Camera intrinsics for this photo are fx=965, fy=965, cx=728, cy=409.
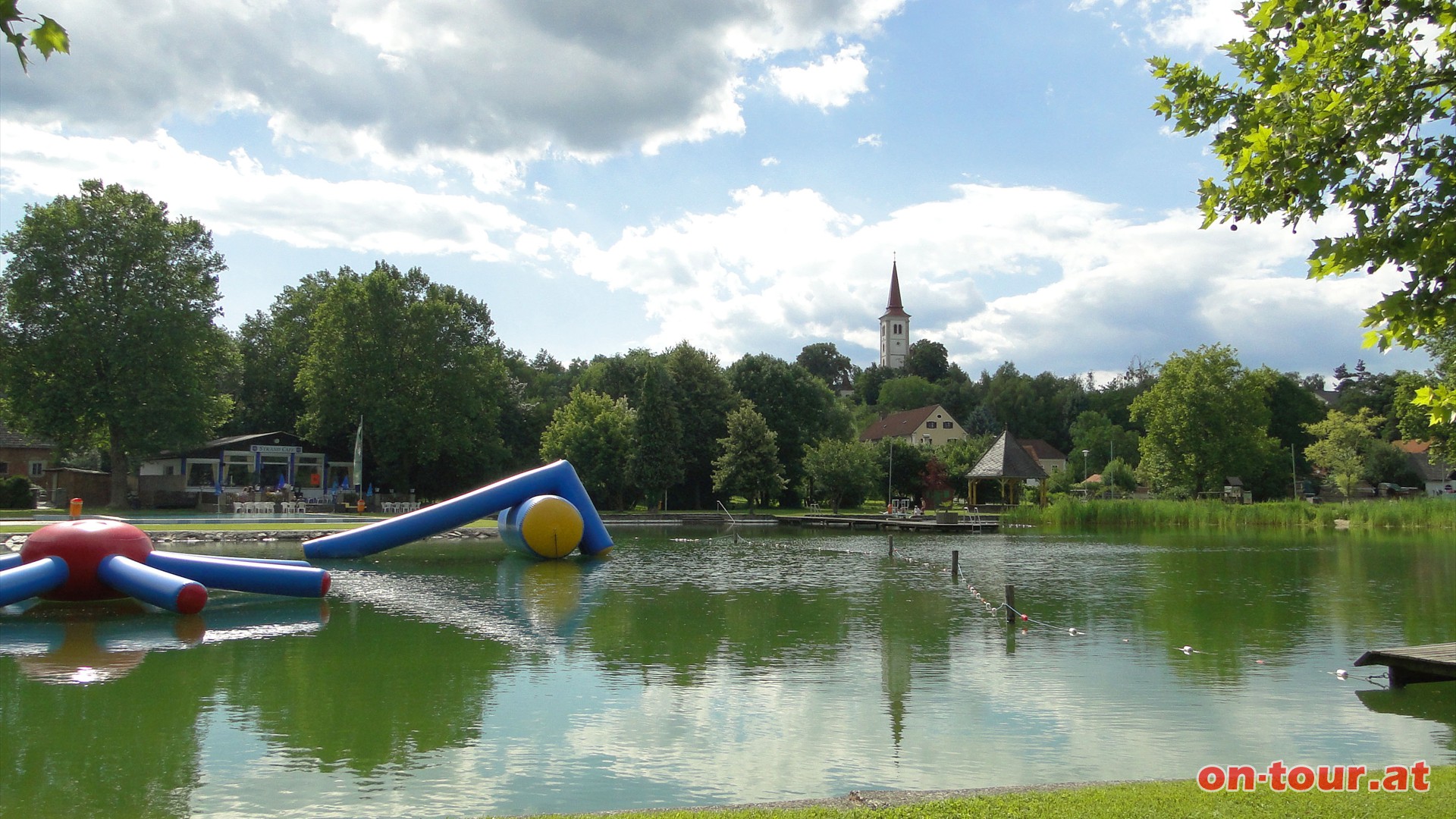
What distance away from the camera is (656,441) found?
46.9 m

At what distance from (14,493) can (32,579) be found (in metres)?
28.9

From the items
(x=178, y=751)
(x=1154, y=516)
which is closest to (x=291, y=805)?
(x=178, y=751)

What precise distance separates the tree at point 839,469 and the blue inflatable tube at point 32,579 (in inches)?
1477

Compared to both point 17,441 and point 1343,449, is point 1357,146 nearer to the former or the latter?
point 17,441

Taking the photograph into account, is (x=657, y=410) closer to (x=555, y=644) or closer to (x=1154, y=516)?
(x=1154, y=516)

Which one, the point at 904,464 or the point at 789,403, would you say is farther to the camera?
the point at 789,403

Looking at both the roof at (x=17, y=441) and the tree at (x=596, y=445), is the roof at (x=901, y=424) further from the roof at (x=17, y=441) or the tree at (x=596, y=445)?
the roof at (x=17, y=441)

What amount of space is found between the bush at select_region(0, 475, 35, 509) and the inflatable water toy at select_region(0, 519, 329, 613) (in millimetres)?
26825

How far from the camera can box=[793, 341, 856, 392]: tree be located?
103562 millimetres

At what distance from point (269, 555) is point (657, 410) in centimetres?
2583

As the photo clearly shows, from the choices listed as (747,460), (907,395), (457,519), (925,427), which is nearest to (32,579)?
(457,519)

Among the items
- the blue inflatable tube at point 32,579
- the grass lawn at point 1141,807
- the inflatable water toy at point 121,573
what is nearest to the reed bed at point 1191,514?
the inflatable water toy at point 121,573

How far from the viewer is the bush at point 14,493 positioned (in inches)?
1457

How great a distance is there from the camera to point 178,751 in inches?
296
